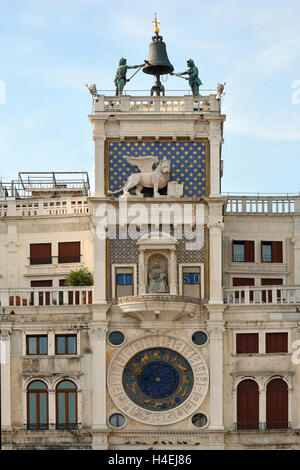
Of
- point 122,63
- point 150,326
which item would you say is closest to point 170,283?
point 150,326

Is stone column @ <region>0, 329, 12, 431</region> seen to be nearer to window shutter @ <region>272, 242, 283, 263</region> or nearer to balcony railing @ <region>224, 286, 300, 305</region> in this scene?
balcony railing @ <region>224, 286, 300, 305</region>

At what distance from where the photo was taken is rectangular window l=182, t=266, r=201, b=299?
73.1 m

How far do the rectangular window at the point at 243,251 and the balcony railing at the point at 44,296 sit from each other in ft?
27.3

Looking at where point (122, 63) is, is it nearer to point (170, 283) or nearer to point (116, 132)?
point (116, 132)

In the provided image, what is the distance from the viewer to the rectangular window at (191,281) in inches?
2879

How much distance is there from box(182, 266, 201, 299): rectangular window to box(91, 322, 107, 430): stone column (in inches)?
169

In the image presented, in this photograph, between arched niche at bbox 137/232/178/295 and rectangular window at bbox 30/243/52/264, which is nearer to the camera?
arched niche at bbox 137/232/178/295

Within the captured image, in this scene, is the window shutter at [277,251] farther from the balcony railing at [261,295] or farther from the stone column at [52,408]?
the stone column at [52,408]

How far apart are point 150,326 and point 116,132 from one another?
31.8ft

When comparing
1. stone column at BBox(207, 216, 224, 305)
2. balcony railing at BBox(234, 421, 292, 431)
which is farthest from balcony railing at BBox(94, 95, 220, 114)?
balcony railing at BBox(234, 421, 292, 431)
